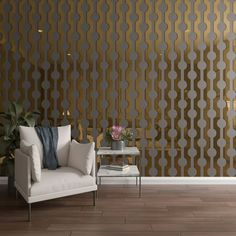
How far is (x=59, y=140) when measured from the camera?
14.8 feet

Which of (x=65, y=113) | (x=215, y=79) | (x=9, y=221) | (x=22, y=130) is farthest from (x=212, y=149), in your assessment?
(x=9, y=221)

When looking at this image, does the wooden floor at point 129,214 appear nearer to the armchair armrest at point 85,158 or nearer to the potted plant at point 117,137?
the armchair armrest at point 85,158

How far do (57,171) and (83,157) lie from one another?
1.03 ft

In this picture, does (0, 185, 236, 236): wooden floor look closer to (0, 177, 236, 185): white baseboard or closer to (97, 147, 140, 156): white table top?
(0, 177, 236, 185): white baseboard

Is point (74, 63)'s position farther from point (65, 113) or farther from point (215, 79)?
point (215, 79)

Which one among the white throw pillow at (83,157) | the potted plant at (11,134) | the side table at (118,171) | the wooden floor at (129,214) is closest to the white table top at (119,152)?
the side table at (118,171)

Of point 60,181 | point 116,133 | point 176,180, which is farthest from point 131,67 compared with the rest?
point 60,181

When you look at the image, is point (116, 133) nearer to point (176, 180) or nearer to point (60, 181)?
point (60, 181)

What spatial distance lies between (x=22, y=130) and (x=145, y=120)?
1768mm

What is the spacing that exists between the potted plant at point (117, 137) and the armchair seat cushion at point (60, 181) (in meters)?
0.77

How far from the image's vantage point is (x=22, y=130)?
14.4 feet

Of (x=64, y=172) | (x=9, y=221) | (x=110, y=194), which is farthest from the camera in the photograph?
(x=110, y=194)

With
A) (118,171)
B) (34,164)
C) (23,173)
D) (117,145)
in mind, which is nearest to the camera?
(34,164)

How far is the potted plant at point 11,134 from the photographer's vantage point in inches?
185
